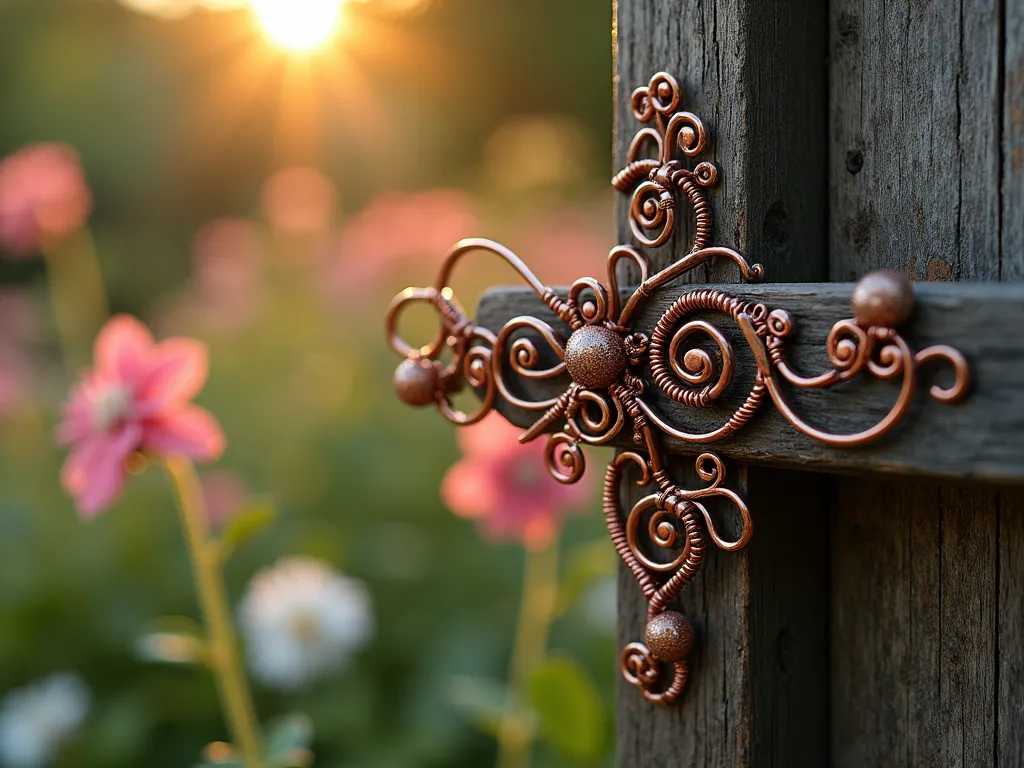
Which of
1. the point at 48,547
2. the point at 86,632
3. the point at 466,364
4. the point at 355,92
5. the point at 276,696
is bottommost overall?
the point at 276,696

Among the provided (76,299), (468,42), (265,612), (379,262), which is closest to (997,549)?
(265,612)

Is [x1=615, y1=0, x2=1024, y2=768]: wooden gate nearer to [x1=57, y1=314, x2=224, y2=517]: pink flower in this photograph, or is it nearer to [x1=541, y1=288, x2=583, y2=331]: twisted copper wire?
[x1=541, y1=288, x2=583, y2=331]: twisted copper wire

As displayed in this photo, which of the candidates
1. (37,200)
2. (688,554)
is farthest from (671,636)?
(37,200)

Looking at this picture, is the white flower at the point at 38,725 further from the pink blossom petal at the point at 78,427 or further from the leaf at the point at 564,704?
the leaf at the point at 564,704

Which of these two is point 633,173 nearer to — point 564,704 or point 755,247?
point 755,247

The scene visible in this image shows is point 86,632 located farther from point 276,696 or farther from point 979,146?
point 979,146

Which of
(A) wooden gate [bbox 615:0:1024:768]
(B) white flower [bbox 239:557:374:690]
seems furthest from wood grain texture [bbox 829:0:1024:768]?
(B) white flower [bbox 239:557:374:690]

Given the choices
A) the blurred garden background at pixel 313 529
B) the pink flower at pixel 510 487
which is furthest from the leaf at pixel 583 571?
the pink flower at pixel 510 487
